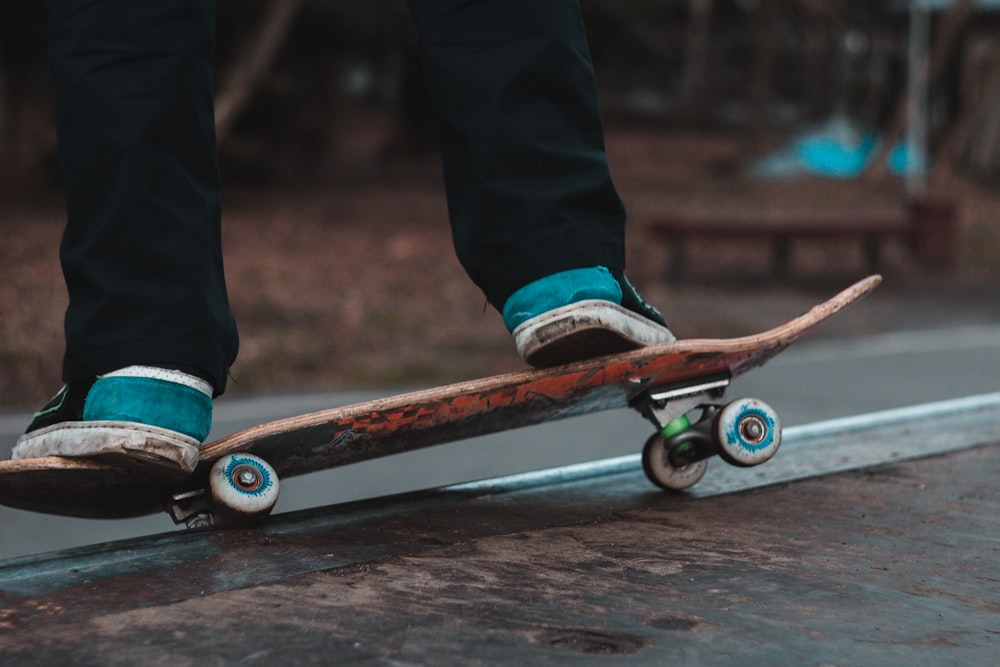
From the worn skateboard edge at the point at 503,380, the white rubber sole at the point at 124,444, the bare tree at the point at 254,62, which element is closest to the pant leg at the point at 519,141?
the worn skateboard edge at the point at 503,380

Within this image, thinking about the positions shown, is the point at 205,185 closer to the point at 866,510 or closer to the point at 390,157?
the point at 866,510

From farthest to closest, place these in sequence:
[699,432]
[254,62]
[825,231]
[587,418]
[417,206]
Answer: [417,206] → [254,62] → [825,231] → [587,418] → [699,432]

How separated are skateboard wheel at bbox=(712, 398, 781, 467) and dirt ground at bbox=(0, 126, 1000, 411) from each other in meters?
1.73

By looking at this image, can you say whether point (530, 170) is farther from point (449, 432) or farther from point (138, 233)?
point (138, 233)

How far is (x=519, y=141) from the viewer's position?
201 centimetres

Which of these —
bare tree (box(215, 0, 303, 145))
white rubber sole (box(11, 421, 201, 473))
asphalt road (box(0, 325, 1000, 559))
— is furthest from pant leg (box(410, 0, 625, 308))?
bare tree (box(215, 0, 303, 145))

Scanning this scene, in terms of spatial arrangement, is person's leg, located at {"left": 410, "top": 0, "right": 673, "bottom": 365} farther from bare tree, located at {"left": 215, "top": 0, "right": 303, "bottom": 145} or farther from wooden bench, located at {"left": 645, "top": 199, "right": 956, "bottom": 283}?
bare tree, located at {"left": 215, "top": 0, "right": 303, "bottom": 145}

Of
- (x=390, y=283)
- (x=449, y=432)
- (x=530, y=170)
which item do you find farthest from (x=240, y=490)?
(x=390, y=283)

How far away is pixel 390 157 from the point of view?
62.2 ft

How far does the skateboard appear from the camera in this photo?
1.89 meters

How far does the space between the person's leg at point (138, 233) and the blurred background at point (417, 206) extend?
7.23 ft

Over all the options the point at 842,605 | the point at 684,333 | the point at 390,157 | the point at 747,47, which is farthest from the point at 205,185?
the point at 747,47

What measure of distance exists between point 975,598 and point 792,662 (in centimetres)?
35

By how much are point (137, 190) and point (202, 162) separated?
0.12 meters
